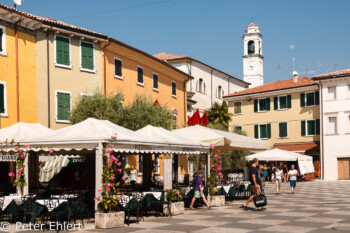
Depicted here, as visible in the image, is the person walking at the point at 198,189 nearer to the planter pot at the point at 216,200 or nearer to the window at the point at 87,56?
the planter pot at the point at 216,200

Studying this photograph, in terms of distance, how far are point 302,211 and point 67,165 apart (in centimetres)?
1590

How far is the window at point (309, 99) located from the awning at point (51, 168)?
27997mm

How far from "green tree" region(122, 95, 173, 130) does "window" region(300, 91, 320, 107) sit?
939 inches

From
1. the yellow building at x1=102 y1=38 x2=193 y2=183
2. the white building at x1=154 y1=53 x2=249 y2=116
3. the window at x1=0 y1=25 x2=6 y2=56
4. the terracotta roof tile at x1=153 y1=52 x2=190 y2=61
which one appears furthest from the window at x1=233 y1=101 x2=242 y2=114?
the window at x1=0 y1=25 x2=6 y2=56

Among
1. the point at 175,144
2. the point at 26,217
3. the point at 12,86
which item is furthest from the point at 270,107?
the point at 26,217

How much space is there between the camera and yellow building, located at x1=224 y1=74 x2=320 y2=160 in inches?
1848

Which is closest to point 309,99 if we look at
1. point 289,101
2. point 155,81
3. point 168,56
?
point 289,101

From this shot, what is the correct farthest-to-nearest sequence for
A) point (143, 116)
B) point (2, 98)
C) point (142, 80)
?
point (142, 80)
point (143, 116)
point (2, 98)

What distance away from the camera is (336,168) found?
146 ft

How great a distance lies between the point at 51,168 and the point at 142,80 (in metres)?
9.57

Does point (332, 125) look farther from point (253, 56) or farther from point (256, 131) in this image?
point (253, 56)

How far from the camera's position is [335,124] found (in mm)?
45094

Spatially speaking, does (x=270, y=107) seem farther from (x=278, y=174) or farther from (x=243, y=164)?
(x=278, y=174)

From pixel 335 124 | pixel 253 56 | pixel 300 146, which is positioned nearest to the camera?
pixel 335 124
